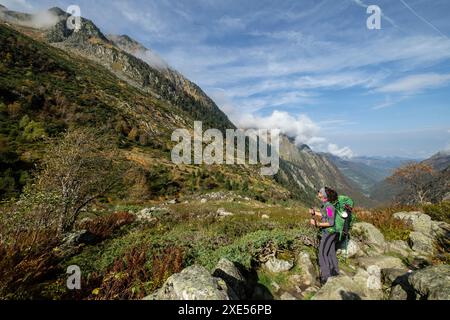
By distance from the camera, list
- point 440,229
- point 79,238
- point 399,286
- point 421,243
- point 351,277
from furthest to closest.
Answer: point 440,229, point 421,243, point 79,238, point 351,277, point 399,286

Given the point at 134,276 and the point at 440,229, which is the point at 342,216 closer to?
the point at 134,276

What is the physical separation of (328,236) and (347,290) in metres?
1.71

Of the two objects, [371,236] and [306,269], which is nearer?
[306,269]

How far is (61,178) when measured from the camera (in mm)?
9852

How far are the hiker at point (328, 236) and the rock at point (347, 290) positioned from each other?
0.64m

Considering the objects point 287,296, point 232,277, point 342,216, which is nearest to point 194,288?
point 232,277

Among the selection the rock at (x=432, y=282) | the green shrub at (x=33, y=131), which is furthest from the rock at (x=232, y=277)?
the green shrub at (x=33, y=131)

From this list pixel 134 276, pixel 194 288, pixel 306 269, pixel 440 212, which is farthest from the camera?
pixel 440 212

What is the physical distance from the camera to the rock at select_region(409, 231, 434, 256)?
939 centimetres

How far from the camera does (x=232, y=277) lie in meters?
6.04

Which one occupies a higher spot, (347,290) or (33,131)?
(33,131)

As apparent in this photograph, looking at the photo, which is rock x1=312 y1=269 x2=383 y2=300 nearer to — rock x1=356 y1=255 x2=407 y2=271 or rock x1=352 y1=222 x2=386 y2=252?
rock x1=356 y1=255 x2=407 y2=271

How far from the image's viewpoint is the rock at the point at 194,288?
14.6 ft
